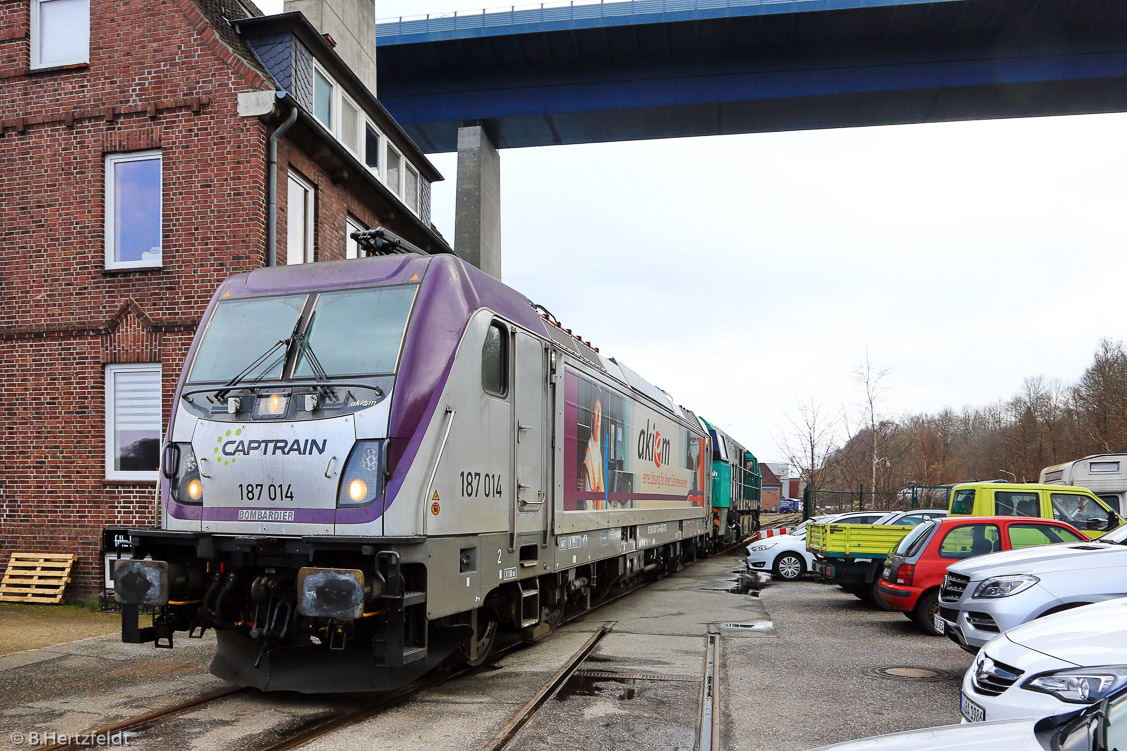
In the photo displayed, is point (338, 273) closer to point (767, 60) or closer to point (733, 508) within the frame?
point (767, 60)

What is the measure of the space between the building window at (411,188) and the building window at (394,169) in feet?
0.91

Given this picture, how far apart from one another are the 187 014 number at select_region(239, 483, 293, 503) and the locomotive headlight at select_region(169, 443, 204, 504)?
0.42 metres

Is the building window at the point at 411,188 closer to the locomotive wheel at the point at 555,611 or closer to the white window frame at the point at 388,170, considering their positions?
the white window frame at the point at 388,170

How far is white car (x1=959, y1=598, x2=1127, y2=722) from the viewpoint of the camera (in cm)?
479

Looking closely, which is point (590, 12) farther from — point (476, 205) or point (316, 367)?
point (316, 367)

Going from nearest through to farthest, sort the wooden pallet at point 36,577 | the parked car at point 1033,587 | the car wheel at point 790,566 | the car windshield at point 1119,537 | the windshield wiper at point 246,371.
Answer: the windshield wiper at point 246,371 < the parked car at point 1033,587 < the car windshield at point 1119,537 < the wooden pallet at point 36,577 < the car wheel at point 790,566

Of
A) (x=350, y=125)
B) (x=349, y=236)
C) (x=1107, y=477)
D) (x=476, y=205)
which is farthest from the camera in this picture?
(x=1107, y=477)

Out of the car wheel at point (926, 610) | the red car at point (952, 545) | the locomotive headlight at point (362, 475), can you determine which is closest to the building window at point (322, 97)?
the locomotive headlight at point (362, 475)

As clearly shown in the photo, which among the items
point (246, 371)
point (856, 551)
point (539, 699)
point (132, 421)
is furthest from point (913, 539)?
point (132, 421)

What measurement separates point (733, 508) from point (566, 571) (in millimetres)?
17811

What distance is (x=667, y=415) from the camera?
16219 millimetres

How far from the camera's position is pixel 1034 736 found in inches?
131

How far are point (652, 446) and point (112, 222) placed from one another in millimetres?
8652

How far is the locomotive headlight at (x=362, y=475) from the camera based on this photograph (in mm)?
6430
